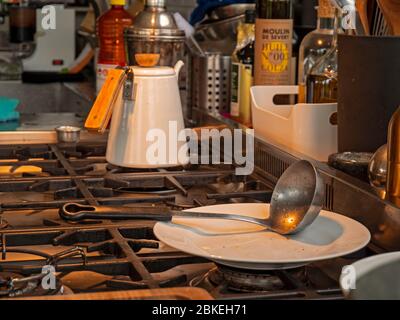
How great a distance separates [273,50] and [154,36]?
0.22 m

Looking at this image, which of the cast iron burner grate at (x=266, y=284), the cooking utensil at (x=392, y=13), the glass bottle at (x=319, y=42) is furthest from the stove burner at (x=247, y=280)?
the glass bottle at (x=319, y=42)

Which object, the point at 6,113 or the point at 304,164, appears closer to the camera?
the point at 304,164

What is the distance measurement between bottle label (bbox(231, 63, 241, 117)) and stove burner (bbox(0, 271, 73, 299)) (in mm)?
897

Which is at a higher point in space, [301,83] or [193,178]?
[301,83]

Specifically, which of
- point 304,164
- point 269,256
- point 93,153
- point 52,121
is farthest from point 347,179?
point 52,121

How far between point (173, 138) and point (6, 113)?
2.77ft

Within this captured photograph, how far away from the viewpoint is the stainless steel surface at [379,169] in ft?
3.20

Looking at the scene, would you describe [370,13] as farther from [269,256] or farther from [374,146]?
[269,256]

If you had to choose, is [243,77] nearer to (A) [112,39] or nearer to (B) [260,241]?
(A) [112,39]

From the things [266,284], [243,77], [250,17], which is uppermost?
[250,17]

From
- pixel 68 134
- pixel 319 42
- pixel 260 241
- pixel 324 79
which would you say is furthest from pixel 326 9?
pixel 260 241

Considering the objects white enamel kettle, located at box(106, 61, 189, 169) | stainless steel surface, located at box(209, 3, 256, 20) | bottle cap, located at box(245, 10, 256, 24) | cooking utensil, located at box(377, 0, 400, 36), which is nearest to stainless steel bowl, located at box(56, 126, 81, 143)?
white enamel kettle, located at box(106, 61, 189, 169)

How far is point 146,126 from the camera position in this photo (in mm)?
1305
